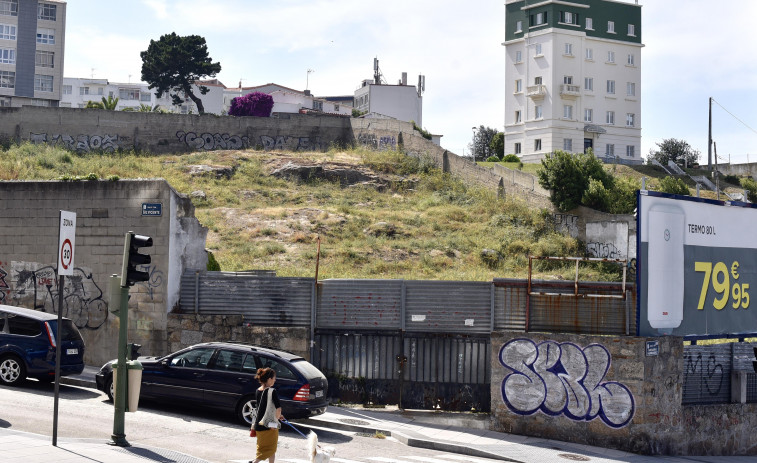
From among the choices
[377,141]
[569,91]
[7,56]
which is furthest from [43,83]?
[569,91]

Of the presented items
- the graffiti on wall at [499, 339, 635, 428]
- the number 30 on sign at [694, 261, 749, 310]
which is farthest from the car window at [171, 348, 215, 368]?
the number 30 on sign at [694, 261, 749, 310]

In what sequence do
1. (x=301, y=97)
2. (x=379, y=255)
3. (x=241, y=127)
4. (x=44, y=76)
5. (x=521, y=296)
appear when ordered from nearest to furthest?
(x=521, y=296)
(x=379, y=255)
(x=241, y=127)
(x=44, y=76)
(x=301, y=97)

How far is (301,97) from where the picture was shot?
10225 centimetres

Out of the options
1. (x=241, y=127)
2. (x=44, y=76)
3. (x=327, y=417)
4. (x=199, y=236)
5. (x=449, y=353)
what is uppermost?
A: (x=44, y=76)

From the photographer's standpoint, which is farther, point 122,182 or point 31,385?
point 122,182

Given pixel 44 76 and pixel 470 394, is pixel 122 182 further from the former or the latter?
pixel 44 76

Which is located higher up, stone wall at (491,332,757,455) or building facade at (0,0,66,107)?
building facade at (0,0,66,107)

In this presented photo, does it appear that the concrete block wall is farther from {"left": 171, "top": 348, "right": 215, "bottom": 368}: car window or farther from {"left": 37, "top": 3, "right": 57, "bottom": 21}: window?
{"left": 37, "top": 3, "right": 57, "bottom": 21}: window

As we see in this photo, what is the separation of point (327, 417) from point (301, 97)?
8966 centimetres

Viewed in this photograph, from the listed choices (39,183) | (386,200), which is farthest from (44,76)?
(39,183)

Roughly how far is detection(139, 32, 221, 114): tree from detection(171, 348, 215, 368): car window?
65421mm

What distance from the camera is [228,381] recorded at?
14438 mm

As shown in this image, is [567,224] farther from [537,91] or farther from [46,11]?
[46,11]

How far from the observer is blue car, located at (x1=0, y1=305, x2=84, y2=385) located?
15.8m
